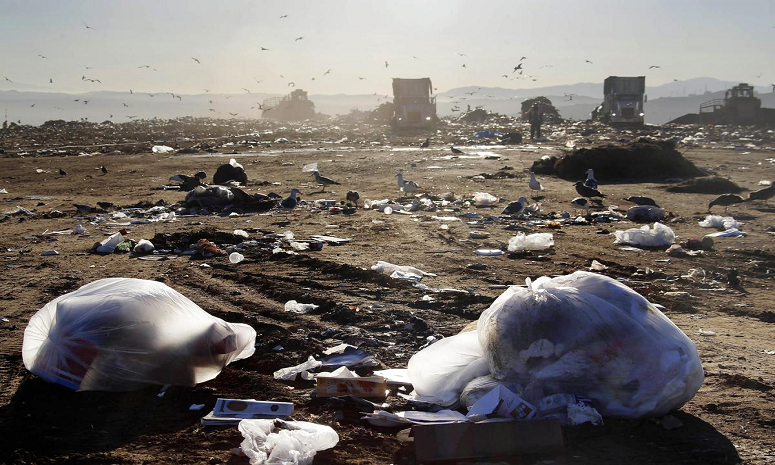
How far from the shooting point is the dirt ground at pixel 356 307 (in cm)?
272

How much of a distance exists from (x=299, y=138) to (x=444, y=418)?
2540 centimetres

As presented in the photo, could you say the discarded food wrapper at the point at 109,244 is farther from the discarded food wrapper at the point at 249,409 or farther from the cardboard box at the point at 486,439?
the cardboard box at the point at 486,439

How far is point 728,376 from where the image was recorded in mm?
3348

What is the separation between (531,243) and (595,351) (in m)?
3.82

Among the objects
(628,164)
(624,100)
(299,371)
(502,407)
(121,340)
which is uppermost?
(624,100)

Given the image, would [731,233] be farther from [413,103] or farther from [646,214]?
[413,103]

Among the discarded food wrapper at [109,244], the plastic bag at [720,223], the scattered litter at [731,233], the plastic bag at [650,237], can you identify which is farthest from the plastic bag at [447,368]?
the plastic bag at [720,223]

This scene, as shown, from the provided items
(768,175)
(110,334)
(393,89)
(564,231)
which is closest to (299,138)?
(393,89)

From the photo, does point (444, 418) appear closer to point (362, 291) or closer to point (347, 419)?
point (347, 419)

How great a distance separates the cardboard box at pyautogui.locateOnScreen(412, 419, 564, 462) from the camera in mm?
2580

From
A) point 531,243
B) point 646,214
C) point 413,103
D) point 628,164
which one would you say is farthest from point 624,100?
point 531,243

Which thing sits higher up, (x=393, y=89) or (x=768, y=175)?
(x=393, y=89)

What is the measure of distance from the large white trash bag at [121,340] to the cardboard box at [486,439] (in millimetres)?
1308

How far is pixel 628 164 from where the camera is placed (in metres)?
13.0
